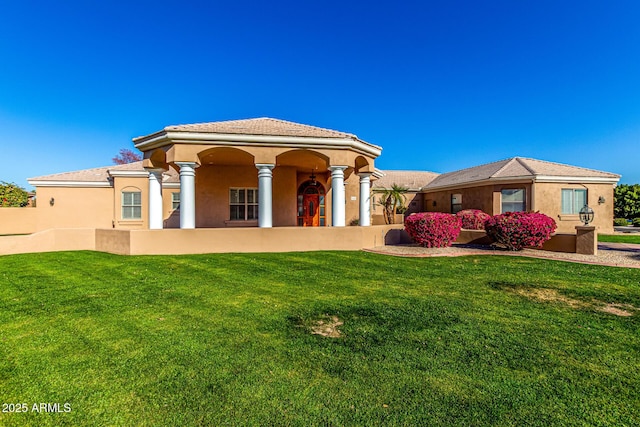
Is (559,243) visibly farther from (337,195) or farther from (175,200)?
(175,200)

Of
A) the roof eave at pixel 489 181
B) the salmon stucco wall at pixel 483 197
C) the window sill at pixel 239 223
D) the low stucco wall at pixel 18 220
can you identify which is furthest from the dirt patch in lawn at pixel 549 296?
the low stucco wall at pixel 18 220

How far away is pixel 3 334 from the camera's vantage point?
4254 mm

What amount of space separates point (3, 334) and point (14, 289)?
326 centimetres

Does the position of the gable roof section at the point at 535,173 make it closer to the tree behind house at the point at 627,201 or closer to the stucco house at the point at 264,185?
the stucco house at the point at 264,185

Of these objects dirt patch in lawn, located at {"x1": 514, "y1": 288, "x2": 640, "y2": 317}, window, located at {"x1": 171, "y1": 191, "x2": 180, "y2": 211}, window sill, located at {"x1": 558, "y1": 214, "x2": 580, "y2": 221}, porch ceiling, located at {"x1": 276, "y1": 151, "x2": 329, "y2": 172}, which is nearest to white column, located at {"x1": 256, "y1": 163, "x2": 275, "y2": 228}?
porch ceiling, located at {"x1": 276, "y1": 151, "x2": 329, "y2": 172}

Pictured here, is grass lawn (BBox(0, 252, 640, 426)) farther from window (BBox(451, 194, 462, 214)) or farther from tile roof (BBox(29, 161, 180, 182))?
window (BBox(451, 194, 462, 214))

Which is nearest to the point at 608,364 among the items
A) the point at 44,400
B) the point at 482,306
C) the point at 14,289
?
the point at 482,306

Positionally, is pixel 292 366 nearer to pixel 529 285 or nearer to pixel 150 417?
pixel 150 417

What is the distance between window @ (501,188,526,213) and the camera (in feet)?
62.7

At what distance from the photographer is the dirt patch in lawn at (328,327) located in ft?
14.0

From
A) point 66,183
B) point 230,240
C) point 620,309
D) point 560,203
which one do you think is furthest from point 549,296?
point 66,183

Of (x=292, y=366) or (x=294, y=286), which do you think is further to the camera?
(x=294, y=286)

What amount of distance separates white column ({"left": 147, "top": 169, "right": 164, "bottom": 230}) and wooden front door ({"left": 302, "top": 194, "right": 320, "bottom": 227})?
24.9 feet

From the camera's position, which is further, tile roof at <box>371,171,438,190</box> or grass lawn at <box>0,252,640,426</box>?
tile roof at <box>371,171,438,190</box>
